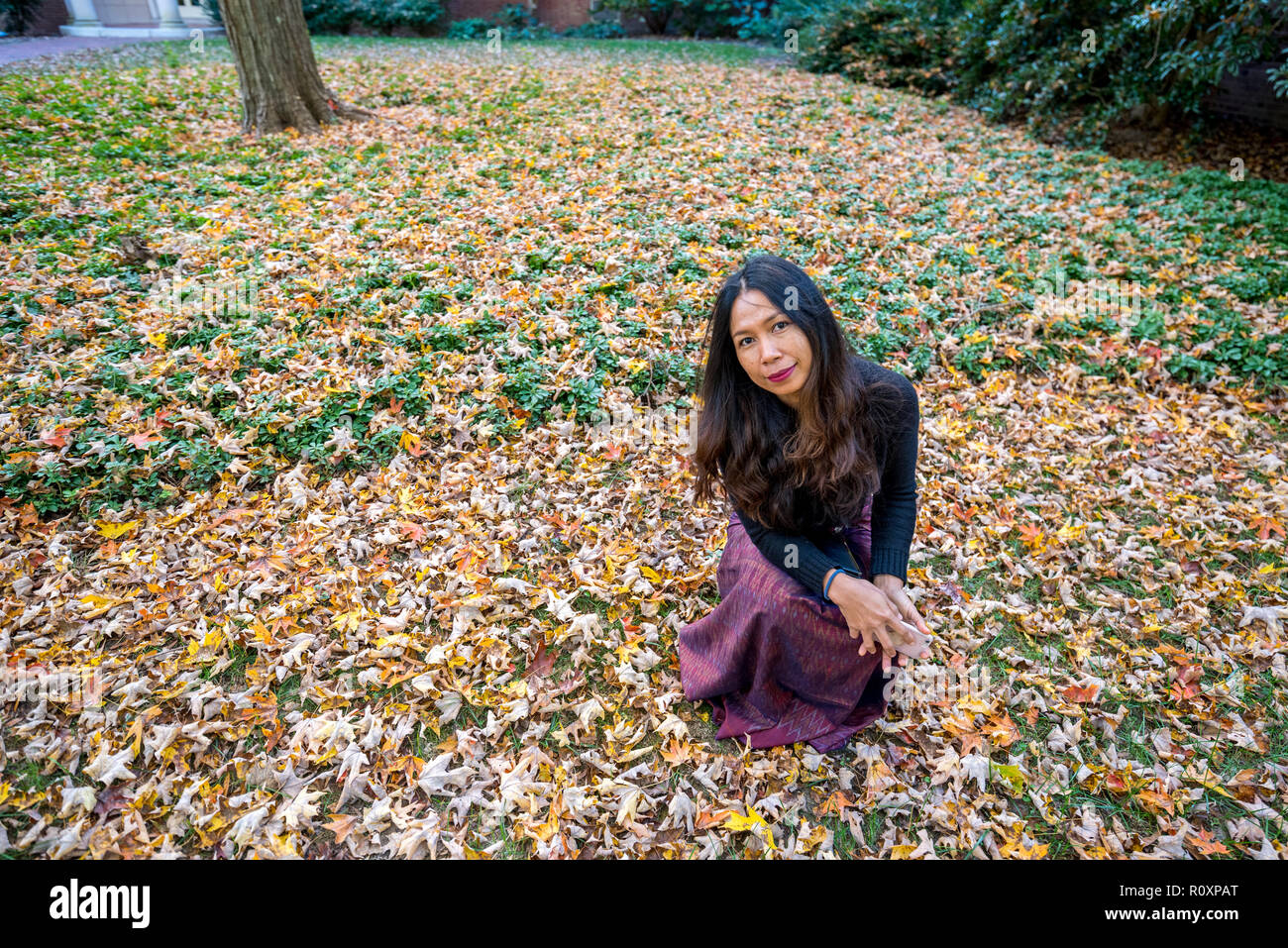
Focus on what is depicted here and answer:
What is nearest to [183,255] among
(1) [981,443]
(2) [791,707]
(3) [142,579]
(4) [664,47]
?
(3) [142,579]

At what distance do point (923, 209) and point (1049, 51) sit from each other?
441 cm

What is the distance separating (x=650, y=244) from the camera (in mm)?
6125

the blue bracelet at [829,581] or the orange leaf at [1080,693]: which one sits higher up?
the blue bracelet at [829,581]

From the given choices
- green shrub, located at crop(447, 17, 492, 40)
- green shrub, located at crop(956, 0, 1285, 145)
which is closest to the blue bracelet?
green shrub, located at crop(956, 0, 1285, 145)

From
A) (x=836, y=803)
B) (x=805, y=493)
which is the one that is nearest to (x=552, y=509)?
(x=805, y=493)

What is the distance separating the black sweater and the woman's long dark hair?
43mm

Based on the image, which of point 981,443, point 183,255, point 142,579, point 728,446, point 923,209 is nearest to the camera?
point 728,446

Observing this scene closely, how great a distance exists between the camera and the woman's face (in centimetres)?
211

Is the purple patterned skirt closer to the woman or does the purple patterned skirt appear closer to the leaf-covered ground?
the woman

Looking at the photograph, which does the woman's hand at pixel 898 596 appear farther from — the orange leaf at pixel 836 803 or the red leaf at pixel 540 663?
the red leaf at pixel 540 663

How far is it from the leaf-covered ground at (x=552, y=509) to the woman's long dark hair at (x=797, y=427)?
112 centimetres

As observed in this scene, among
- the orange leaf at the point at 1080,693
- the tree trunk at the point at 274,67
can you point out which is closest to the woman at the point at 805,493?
the orange leaf at the point at 1080,693

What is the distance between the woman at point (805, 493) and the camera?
2168mm
